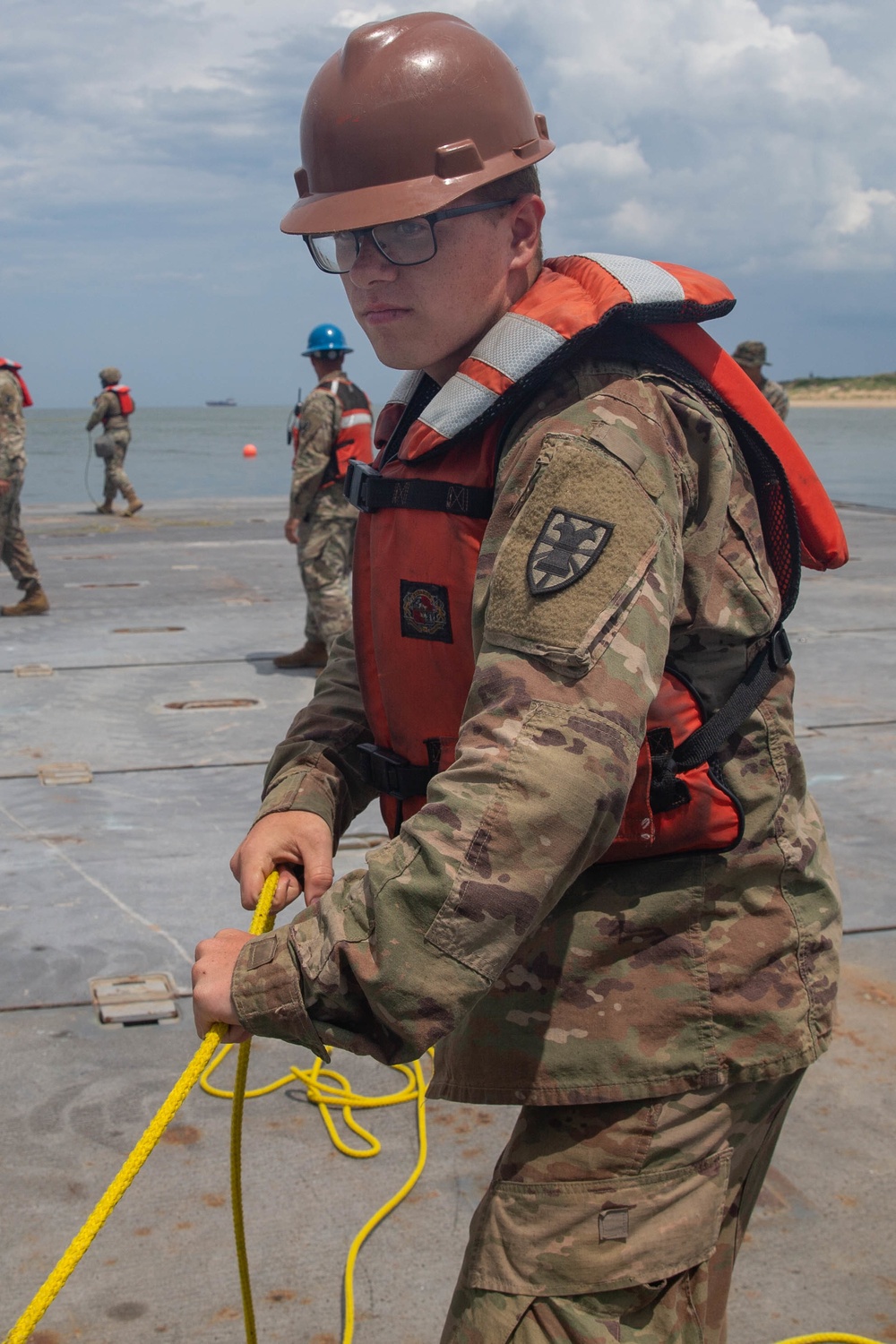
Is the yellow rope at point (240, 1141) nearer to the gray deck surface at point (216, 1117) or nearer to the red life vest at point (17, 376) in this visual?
the gray deck surface at point (216, 1117)

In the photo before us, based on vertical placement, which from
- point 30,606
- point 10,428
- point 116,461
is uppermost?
Answer: point 10,428

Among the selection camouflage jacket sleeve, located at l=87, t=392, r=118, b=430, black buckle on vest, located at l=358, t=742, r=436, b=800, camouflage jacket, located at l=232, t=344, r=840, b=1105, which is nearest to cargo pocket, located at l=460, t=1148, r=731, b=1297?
camouflage jacket, located at l=232, t=344, r=840, b=1105

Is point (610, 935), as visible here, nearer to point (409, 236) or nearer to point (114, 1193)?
point (114, 1193)

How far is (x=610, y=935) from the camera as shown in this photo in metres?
1.67

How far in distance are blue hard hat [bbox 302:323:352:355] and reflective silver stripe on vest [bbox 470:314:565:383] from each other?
22.6 feet

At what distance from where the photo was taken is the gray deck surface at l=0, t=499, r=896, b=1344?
2510mm

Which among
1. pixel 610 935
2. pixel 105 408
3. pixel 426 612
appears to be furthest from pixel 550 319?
pixel 105 408

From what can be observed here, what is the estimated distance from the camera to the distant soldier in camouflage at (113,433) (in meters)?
17.3

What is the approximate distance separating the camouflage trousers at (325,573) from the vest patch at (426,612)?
6040mm

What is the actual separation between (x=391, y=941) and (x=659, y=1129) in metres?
0.56

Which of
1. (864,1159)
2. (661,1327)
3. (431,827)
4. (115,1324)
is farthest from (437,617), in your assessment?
(864,1159)

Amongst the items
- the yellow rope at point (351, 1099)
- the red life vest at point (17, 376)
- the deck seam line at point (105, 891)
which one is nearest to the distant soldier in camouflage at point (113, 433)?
the red life vest at point (17, 376)

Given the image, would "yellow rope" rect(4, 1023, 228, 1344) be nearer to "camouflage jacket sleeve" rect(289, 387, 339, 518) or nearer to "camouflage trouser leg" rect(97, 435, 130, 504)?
"camouflage jacket sleeve" rect(289, 387, 339, 518)

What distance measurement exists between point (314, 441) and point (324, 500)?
0.38 m
